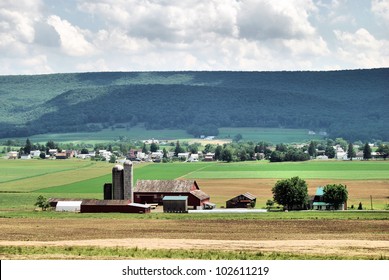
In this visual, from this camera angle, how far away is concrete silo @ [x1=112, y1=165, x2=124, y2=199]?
311 ft

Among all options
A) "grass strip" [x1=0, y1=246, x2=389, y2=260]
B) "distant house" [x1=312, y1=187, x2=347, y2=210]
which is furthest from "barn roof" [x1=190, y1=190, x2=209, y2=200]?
"grass strip" [x1=0, y1=246, x2=389, y2=260]

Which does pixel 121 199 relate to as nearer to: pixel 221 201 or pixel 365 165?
pixel 221 201

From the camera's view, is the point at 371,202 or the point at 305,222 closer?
the point at 305,222

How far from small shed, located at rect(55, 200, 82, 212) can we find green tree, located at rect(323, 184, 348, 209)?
2568 cm

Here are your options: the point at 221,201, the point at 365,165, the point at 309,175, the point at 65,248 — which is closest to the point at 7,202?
the point at 221,201

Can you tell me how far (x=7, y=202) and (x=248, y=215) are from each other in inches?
1174

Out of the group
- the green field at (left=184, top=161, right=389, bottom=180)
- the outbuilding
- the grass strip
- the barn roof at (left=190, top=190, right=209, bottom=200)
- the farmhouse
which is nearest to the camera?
the grass strip

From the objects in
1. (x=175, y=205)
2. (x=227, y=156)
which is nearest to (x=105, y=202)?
(x=175, y=205)

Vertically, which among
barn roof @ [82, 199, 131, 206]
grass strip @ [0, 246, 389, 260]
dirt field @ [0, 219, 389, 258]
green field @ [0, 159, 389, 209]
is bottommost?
grass strip @ [0, 246, 389, 260]

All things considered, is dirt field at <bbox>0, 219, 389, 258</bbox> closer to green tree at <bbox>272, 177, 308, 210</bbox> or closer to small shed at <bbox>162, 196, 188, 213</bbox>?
small shed at <bbox>162, 196, 188, 213</bbox>

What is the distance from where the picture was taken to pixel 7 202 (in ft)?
319

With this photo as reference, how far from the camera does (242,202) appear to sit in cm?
9750

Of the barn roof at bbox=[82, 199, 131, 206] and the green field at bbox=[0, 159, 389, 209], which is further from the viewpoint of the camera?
the green field at bbox=[0, 159, 389, 209]

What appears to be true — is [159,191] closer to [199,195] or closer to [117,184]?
[199,195]
